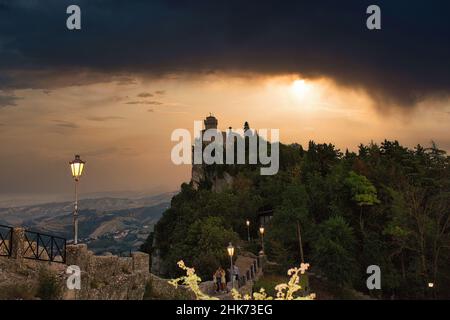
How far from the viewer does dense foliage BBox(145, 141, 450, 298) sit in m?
49.2

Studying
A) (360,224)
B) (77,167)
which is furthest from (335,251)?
(77,167)

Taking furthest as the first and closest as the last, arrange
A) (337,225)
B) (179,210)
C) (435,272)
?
(179,210) → (337,225) → (435,272)

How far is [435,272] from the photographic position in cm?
4678

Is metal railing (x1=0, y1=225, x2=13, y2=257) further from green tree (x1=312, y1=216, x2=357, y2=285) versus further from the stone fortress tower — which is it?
the stone fortress tower

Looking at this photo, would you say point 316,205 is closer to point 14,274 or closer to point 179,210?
point 179,210

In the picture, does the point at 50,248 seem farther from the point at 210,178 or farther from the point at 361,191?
the point at 210,178

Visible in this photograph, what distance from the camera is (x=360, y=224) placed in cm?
5594

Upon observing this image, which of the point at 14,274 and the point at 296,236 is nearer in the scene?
the point at 14,274

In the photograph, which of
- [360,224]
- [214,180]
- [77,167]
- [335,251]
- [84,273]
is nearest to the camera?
[77,167]

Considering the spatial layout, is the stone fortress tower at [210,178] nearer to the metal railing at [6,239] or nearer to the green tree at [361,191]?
the green tree at [361,191]

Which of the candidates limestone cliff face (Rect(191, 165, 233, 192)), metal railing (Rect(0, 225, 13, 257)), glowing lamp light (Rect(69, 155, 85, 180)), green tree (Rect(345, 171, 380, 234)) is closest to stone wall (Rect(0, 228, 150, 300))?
metal railing (Rect(0, 225, 13, 257))

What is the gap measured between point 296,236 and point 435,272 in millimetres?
14488

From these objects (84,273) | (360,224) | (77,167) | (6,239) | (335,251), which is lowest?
(335,251)
